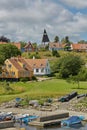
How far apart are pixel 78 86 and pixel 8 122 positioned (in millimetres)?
38082

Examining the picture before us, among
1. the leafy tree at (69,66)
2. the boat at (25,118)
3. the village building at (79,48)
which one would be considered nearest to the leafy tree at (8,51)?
the leafy tree at (69,66)

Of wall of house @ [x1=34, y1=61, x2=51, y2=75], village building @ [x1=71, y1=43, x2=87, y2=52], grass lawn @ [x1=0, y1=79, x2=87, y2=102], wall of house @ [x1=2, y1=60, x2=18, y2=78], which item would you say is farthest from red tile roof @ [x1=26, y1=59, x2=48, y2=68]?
village building @ [x1=71, y1=43, x2=87, y2=52]

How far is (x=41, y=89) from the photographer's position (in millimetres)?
81688

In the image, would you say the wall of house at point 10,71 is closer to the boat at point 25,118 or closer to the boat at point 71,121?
the boat at point 25,118

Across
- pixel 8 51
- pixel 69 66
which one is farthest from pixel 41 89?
pixel 8 51

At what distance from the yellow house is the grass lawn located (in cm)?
820

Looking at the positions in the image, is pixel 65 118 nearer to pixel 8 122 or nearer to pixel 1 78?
pixel 8 122

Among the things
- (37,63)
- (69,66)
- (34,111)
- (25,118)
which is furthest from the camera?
(37,63)

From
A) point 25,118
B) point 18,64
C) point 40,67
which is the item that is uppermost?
point 18,64

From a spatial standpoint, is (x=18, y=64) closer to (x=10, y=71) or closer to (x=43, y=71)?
(x=10, y=71)

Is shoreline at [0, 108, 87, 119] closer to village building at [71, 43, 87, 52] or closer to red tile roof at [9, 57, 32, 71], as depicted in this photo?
red tile roof at [9, 57, 32, 71]

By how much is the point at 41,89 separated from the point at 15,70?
59.9 ft

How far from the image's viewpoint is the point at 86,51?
551ft

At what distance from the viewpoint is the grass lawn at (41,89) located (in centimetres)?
7350
